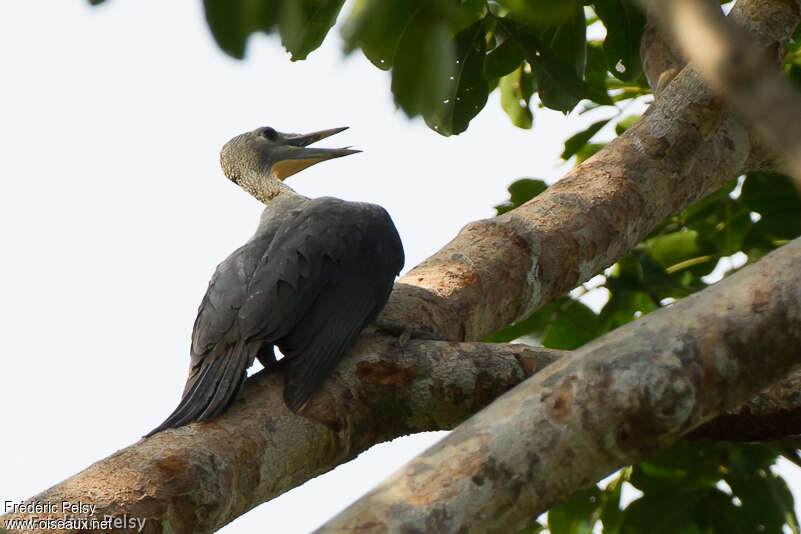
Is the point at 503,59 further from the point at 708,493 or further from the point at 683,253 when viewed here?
the point at 708,493

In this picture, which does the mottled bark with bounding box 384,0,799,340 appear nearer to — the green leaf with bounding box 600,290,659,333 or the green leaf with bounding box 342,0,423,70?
the green leaf with bounding box 600,290,659,333

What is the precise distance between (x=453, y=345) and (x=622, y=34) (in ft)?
5.93

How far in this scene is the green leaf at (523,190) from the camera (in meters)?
4.34

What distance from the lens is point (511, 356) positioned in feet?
9.21

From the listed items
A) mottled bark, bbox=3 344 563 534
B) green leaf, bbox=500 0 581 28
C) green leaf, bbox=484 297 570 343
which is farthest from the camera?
green leaf, bbox=484 297 570 343

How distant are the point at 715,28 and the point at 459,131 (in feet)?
10.4

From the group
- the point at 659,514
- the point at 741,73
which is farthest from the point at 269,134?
the point at 741,73

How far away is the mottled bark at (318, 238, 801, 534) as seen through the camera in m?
1.65

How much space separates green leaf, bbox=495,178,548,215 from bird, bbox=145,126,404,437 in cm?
70

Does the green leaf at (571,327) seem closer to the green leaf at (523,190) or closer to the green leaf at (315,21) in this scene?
the green leaf at (523,190)

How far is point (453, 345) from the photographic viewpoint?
2.86m

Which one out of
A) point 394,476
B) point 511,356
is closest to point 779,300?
point 394,476

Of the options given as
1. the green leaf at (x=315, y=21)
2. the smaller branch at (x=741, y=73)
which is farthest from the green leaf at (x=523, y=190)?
the smaller branch at (x=741, y=73)

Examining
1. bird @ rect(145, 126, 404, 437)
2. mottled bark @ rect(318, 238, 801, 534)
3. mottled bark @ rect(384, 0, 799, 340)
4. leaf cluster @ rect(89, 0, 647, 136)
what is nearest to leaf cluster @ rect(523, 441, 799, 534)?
mottled bark @ rect(384, 0, 799, 340)
